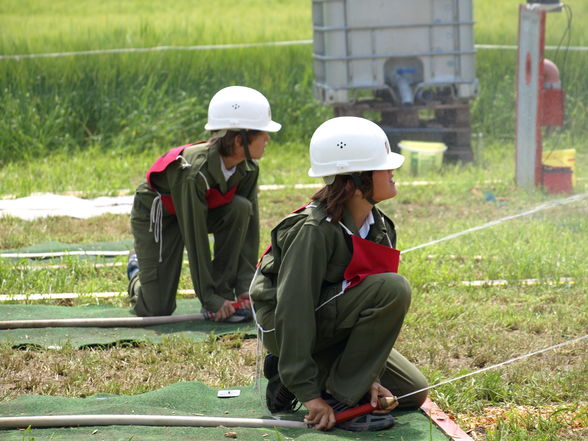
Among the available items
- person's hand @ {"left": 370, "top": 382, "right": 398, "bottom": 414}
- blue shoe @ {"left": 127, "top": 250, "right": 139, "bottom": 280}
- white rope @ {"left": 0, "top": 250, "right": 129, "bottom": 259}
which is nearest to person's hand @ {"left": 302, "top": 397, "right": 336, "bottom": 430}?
person's hand @ {"left": 370, "top": 382, "right": 398, "bottom": 414}

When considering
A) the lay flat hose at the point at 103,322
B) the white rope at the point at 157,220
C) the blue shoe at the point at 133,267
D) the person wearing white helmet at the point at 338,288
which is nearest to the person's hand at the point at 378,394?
the person wearing white helmet at the point at 338,288

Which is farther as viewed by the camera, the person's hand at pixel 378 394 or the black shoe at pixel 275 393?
the black shoe at pixel 275 393

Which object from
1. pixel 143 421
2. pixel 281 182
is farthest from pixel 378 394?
pixel 281 182

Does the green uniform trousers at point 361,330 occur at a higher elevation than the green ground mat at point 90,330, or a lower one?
higher

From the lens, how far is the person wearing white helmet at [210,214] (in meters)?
5.47

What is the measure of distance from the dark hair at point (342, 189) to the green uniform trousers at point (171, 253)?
1830 millimetres

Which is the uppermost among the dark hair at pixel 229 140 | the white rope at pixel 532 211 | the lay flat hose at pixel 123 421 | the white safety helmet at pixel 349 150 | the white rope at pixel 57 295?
the white safety helmet at pixel 349 150

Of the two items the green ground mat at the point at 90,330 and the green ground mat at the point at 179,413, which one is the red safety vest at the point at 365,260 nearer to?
the green ground mat at the point at 179,413

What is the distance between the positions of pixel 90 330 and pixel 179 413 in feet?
5.15

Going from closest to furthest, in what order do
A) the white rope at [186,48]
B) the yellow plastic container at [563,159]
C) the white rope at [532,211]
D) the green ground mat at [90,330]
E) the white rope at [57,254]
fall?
1. the green ground mat at [90,330]
2. the white rope at [57,254]
3. the white rope at [532,211]
4. the yellow plastic container at [563,159]
5. the white rope at [186,48]

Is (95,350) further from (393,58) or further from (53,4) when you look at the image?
(53,4)

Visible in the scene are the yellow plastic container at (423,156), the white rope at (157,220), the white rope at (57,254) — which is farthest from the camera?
the yellow plastic container at (423,156)

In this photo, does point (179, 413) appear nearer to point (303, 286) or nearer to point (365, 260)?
point (303, 286)

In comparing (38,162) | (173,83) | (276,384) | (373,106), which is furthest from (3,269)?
(173,83)
